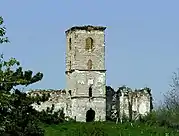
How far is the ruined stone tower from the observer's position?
65250mm

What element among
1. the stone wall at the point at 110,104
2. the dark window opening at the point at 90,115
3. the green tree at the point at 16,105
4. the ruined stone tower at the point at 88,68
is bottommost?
the green tree at the point at 16,105

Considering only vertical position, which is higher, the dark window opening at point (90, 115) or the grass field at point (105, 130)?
the dark window opening at point (90, 115)

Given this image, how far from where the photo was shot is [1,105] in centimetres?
2119

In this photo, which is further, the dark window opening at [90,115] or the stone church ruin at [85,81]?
the dark window opening at [90,115]

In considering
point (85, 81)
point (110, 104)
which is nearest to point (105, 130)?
point (85, 81)

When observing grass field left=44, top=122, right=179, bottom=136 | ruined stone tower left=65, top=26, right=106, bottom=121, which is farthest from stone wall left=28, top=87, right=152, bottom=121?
grass field left=44, top=122, right=179, bottom=136

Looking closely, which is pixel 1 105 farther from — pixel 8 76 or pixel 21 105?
pixel 21 105

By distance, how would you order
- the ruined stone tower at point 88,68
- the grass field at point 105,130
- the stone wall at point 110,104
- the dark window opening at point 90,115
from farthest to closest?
the ruined stone tower at point 88,68 → the dark window opening at point 90,115 → the stone wall at point 110,104 → the grass field at point 105,130

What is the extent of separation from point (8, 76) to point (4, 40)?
3.36ft

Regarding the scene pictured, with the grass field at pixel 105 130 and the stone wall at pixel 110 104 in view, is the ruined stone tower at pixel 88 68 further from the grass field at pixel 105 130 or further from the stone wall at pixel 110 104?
the grass field at pixel 105 130

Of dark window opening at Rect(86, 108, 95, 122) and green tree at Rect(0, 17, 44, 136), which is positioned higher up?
dark window opening at Rect(86, 108, 95, 122)

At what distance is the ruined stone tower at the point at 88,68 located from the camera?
214ft

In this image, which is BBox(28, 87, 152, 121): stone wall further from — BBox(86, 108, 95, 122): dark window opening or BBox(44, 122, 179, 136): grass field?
BBox(44, 122, 179, 136): grass field

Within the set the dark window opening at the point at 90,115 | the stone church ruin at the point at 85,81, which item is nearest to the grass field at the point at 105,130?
the dark window opening at the point at 90,115
